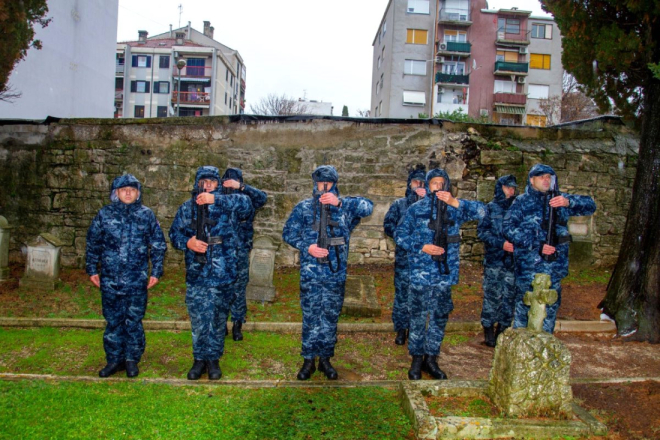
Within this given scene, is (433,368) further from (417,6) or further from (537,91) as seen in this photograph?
(537,91)

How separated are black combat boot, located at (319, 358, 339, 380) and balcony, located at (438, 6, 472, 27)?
32.9 metres

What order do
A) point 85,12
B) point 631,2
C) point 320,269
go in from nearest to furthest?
point 320,269, point 631,2, point 85,12

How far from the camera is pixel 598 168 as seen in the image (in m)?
9.91

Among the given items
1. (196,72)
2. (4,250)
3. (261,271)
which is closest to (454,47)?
(196,72)

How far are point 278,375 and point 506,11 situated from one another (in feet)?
118

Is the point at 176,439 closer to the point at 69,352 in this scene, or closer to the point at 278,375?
the point at 278,375

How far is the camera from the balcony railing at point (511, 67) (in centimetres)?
3301

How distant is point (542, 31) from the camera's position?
34594mm

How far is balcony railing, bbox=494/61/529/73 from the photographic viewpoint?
33.0m

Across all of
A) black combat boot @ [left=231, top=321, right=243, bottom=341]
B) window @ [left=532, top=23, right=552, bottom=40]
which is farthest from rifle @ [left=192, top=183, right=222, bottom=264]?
window @ [left=532, top=23, right=552, bottom=40]

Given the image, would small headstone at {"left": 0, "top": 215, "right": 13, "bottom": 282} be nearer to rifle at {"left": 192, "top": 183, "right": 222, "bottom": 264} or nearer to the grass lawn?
the grass lawn

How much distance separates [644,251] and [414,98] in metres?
27.9

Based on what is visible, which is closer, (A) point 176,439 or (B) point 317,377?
(A) point 176,439

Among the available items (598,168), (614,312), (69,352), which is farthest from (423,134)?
(69,352)
